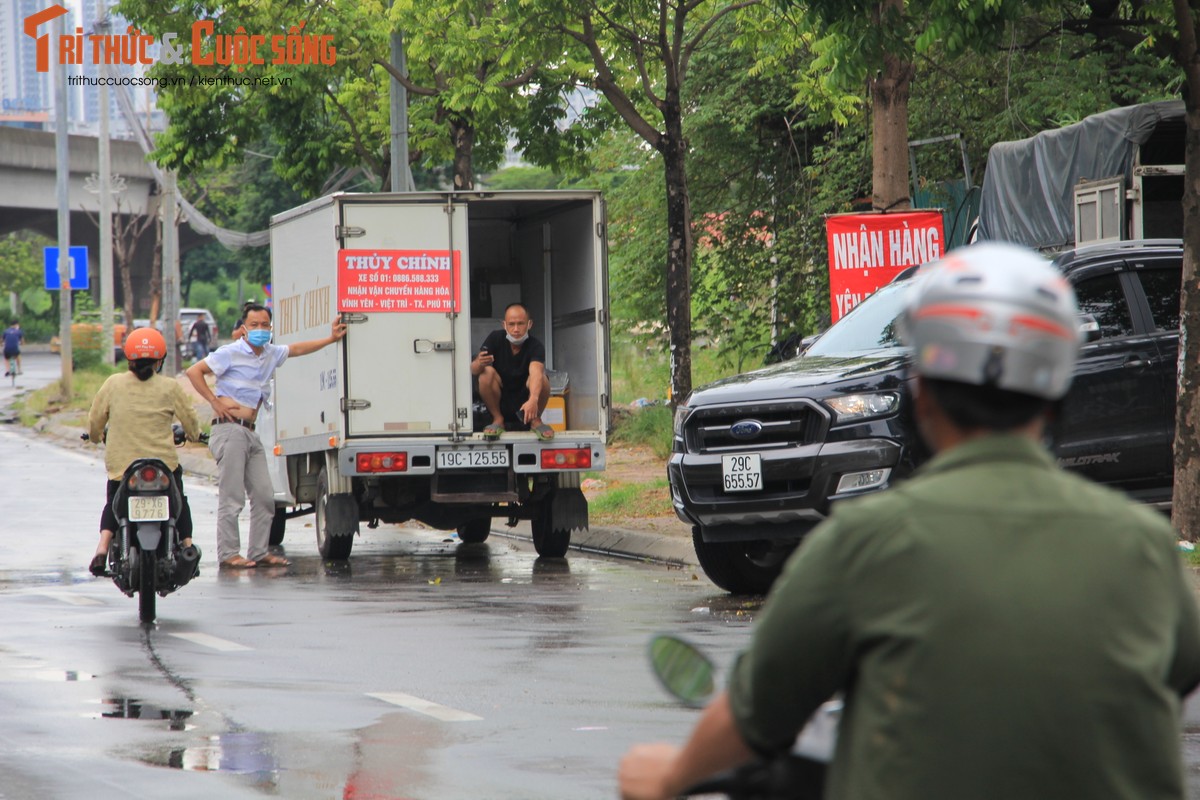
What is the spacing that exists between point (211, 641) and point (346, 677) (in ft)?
5.14

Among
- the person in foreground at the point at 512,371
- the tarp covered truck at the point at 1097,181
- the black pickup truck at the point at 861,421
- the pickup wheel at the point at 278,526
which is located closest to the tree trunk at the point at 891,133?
the tarp covered truck at the point at 1097,181

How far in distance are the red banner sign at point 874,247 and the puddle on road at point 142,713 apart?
968 centimetres

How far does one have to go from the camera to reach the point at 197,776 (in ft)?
20.5

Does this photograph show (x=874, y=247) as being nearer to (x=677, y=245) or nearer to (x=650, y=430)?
(x=677, y=245)

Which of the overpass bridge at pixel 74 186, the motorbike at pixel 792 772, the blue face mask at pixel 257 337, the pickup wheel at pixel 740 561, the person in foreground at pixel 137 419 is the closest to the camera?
the motorbike at pixel 792 772

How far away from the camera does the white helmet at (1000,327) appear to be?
221 centimetres

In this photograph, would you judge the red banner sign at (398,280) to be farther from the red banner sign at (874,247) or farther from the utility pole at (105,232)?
the utility pole at (105,232)

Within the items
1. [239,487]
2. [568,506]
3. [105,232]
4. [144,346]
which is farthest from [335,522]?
[105,232]

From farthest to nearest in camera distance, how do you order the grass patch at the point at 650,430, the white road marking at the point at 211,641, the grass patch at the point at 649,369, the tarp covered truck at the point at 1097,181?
the grass patch at the point at 649,369 < the grass patch at the point at 650,430 < the tarp covered truck at the point at 1097,181 < the white road marking at the point at 211,641

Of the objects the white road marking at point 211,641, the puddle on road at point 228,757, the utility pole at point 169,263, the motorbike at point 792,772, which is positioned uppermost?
the utility pole at point 169,263

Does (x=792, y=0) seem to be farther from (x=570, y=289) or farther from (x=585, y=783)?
(x=585, y=783)

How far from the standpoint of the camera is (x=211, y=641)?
31.9 feet

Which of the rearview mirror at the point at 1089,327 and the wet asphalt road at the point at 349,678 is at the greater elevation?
the rearview mirror at the point at 1089,327

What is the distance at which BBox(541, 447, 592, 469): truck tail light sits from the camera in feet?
47.0
